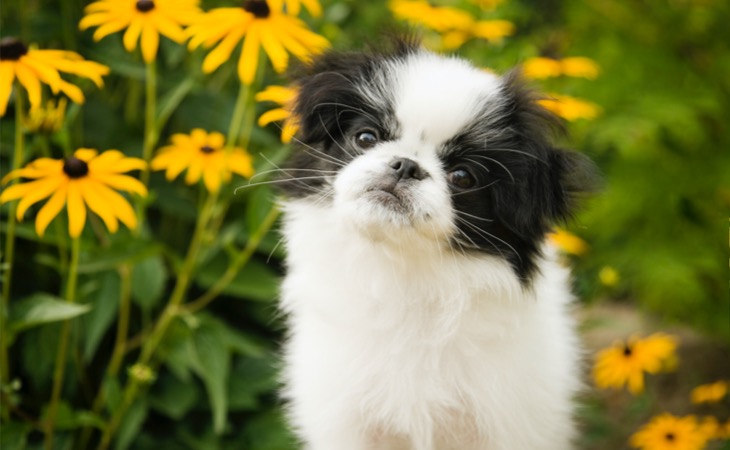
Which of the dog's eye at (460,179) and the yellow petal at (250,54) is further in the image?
the yellow petal at (250,54)

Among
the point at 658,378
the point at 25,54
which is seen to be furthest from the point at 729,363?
the point at 25,54

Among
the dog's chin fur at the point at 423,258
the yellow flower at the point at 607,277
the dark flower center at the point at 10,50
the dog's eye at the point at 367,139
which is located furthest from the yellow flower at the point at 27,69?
the yellow flower at the point at 607,277

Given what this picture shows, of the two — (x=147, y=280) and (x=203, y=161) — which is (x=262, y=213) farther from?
(x=147, y=280)

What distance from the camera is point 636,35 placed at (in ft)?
13.5

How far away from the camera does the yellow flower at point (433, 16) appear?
9.71 ft

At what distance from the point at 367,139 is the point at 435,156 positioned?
0.58 feet

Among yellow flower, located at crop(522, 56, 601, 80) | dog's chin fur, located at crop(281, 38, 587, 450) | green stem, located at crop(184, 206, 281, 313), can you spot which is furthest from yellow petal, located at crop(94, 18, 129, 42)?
yellow flower, located at crop(522, 56, 601, 80)

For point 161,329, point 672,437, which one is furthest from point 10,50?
point 672,437

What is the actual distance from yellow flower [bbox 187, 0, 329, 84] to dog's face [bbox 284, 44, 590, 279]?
0.55ft

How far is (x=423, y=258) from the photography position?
2055 millimetres

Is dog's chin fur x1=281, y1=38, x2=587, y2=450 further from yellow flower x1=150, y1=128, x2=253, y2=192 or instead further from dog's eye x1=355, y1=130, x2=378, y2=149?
yellow flower x1=150, y1=128, x2=253, y2=192

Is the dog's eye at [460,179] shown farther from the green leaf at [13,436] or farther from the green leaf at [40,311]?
the green leaf at [13,436]

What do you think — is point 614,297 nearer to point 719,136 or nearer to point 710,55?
point 719,136

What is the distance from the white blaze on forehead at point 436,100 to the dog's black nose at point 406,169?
0.10m
